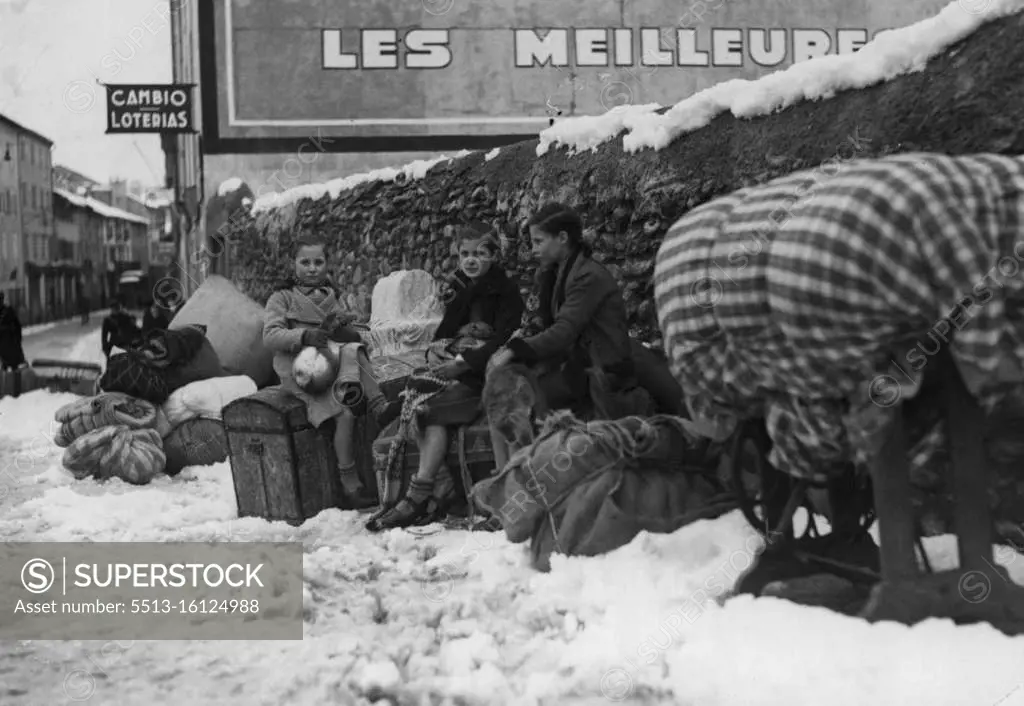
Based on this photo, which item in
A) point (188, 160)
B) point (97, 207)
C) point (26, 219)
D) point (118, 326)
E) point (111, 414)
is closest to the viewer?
point (111, 414)

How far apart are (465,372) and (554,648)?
7.95ft

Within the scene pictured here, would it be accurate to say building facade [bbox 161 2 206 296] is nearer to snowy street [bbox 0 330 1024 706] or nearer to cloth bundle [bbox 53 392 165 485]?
cloth bundle [bbox 53 392 165 485]

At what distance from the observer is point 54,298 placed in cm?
5500

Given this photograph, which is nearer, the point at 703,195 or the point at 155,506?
the point at 703,195

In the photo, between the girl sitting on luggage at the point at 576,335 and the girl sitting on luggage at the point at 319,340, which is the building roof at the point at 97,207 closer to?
the girl sitting on luggage at the point at 319,340

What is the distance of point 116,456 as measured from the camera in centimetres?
786

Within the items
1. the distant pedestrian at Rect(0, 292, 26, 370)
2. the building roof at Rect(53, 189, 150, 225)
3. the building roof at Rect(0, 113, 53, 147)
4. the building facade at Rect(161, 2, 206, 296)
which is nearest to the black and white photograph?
the distant pedestrian at Rect(0, 292, 26, 370)

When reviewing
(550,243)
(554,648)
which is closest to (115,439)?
(550,243)

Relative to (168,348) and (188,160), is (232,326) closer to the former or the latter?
(168,348)

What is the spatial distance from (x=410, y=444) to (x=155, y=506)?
1.73 m

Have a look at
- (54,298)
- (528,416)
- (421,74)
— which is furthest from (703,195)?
(54,298)

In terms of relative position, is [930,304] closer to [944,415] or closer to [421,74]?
[944,415]

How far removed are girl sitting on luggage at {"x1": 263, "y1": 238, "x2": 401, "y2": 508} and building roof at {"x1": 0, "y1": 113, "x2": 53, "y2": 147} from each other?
49.4 m

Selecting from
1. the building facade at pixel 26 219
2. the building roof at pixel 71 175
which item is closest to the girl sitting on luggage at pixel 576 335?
the building facade at pixel 26 219
